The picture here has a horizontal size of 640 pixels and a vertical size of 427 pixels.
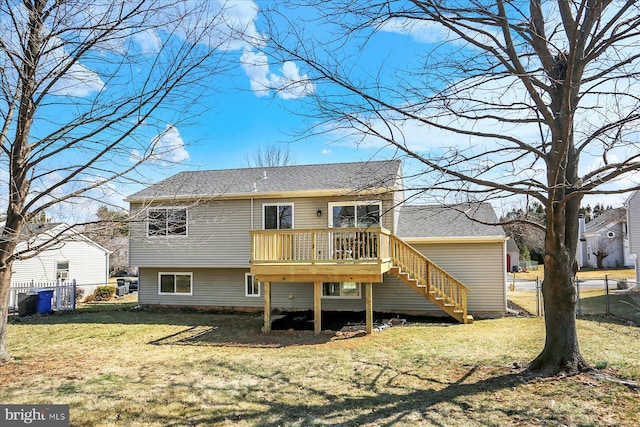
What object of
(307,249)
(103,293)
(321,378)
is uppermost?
(307,249)

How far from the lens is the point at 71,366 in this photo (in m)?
7.85

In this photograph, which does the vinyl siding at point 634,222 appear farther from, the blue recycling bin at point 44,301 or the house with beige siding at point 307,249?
the blue recycling bin at point 44,301

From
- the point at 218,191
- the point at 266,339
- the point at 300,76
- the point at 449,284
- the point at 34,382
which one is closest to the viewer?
the point at 300,76

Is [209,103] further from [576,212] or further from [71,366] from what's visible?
[576,212]

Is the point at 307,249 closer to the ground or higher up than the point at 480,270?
higher up

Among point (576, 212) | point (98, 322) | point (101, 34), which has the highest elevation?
point (101, 34)

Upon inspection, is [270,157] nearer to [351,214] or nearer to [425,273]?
[351,214]

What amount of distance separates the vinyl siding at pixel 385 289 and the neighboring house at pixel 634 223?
8.27 metres

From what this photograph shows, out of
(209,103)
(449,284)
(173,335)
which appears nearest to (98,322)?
(173,335)

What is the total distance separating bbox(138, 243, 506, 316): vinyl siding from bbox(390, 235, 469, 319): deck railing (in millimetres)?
879

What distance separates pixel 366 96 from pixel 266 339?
690 cm

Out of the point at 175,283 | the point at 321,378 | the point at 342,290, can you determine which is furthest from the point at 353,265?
the point at 175,283

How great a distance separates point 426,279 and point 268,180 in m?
7.14

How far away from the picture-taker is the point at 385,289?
14672mm
